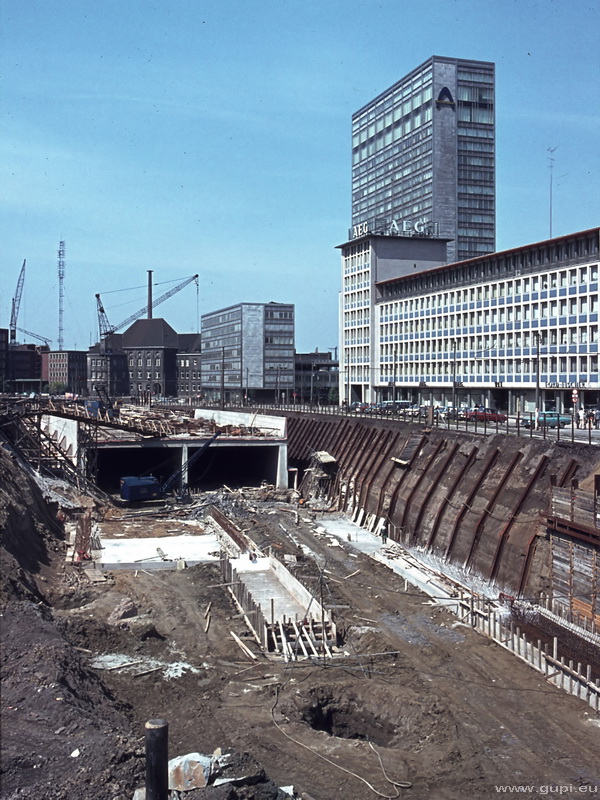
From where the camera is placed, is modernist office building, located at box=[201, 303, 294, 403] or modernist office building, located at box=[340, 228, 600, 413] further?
modernist office building, located at box=[201, 303, 294, 403]

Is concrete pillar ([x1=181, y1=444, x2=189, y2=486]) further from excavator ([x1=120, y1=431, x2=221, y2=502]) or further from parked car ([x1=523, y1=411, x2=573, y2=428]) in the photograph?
parked car ([x1=523, y1=411, x2=573, y2=428])

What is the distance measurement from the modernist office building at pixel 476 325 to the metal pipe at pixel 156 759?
4699cm

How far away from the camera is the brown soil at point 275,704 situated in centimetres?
1541

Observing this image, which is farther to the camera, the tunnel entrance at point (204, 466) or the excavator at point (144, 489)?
the tunnel entrance at point (204, 466)

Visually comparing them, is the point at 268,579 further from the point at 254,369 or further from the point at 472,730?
the point at 254,369

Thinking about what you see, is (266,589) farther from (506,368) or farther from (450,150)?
(450,150)

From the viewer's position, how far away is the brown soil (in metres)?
15.4

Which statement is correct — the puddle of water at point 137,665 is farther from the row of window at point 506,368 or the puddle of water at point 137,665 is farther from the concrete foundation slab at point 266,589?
the row of window at point 506,368

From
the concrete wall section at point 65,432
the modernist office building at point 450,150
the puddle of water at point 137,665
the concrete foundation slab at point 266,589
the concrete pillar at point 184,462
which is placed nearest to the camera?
the puddle of water at point 137,665

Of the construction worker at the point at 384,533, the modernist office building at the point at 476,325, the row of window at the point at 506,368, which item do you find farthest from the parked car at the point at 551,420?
the construction worker at the point at 384,533

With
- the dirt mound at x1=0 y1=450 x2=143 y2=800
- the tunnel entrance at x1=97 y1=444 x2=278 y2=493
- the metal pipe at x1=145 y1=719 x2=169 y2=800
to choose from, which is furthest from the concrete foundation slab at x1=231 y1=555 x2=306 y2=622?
the tunnel entrance at x1=97 y1=444 x2=278 y2=493

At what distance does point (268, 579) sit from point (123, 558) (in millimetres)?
7669

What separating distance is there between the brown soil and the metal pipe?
2.34 m

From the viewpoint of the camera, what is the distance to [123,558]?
120 feet
